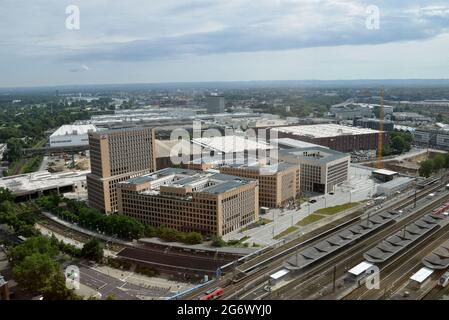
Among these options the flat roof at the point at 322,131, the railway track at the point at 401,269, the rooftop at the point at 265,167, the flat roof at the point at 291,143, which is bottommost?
the railway track at the point at 401,269

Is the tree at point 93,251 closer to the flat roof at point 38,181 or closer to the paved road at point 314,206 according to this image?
the paved road at point 314,206

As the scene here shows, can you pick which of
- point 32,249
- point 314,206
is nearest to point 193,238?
point 32,249

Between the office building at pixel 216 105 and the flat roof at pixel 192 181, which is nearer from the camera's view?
the flat roof at pixel 192 181

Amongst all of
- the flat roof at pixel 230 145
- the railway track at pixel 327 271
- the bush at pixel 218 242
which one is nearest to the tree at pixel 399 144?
the flat roof at pixel 230 145

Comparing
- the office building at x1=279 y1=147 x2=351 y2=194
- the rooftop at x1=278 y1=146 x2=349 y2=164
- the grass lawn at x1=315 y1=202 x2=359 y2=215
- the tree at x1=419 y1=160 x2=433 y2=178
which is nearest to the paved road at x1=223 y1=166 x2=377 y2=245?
the grass lawn at x1=315 y1=202 x2=359 y2=215

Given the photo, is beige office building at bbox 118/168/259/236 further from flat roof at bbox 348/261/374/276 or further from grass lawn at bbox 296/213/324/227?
flat roof at bbox 348/261/374/276

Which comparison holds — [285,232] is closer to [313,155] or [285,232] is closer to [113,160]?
[113,160]

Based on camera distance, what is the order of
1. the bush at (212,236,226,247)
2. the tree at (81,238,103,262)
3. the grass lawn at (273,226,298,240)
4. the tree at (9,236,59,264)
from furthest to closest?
the grass lawn at (273,226,298,240) → the bush at (212,236,226,247) → the tree at (81,238,103,262) → the tree at (9,236,59,264)
